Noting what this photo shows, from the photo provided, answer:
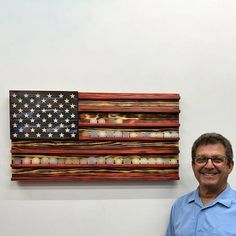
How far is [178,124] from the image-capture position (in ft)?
5.53

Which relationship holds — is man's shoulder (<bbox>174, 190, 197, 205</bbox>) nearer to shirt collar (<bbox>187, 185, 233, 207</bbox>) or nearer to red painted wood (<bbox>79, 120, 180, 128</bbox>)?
shirt collar (<bbox>187, 185, 233, 207</bbox>)

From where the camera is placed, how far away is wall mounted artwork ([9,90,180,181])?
5.29 feet

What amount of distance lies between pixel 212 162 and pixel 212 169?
30mm

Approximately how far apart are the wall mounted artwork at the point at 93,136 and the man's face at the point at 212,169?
204 mm

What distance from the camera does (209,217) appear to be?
1.47m

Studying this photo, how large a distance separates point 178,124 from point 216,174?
324 mm

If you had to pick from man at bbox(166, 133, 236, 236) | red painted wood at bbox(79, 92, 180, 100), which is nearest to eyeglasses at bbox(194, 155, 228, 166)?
man at bbox(166, 133, 236, 236)

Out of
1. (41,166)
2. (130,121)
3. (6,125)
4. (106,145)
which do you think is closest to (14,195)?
(41,166)

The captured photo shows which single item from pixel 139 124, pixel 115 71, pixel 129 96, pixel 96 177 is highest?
pixel 115 71

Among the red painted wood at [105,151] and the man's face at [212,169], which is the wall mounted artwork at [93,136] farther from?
the man's face at [212,169]

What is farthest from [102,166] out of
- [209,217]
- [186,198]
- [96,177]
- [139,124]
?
[209,217]

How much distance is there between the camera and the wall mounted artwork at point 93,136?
5.29 feet

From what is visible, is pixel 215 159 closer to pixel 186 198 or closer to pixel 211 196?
pixel 211 196

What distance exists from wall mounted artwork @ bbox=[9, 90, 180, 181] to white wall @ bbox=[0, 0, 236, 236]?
0.21ft
